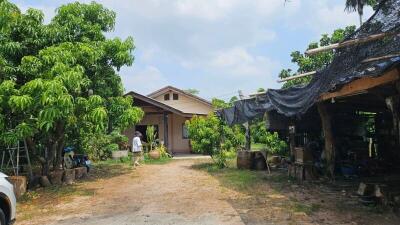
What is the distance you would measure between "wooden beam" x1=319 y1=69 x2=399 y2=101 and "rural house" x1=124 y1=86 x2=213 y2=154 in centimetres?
1653

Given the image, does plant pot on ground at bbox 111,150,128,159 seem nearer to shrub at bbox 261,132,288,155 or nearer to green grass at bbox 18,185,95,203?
shrub at bbox 261,132,288,155

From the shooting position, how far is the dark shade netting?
25.0ft

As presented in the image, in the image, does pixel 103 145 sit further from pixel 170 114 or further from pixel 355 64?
pixel 355 64

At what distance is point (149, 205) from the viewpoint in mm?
9586

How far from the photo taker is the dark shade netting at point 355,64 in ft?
25.0

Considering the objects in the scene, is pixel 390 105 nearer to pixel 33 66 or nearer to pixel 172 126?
pixel 33 66

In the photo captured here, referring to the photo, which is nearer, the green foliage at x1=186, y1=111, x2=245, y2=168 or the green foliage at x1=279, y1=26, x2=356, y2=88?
the green foliage at x1=186, y1=111, x2=245, y2=168

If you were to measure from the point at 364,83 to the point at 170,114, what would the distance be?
64.4 ft

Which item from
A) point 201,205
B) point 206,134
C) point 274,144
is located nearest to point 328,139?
point 201,205

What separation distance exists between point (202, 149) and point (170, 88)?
1402 centimetres

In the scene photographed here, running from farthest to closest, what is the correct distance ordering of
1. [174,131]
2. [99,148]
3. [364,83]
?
[174,131] → [99,148] → [364,83]

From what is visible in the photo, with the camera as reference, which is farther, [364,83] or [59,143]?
[59,143]

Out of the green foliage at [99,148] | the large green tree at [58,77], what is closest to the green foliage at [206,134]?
the large green tree at [58,77]

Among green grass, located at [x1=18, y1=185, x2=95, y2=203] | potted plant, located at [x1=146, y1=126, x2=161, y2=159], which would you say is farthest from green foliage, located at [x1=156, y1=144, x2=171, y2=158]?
green grass, located at [x1=18, y1=185, x2=95, y2=203]
